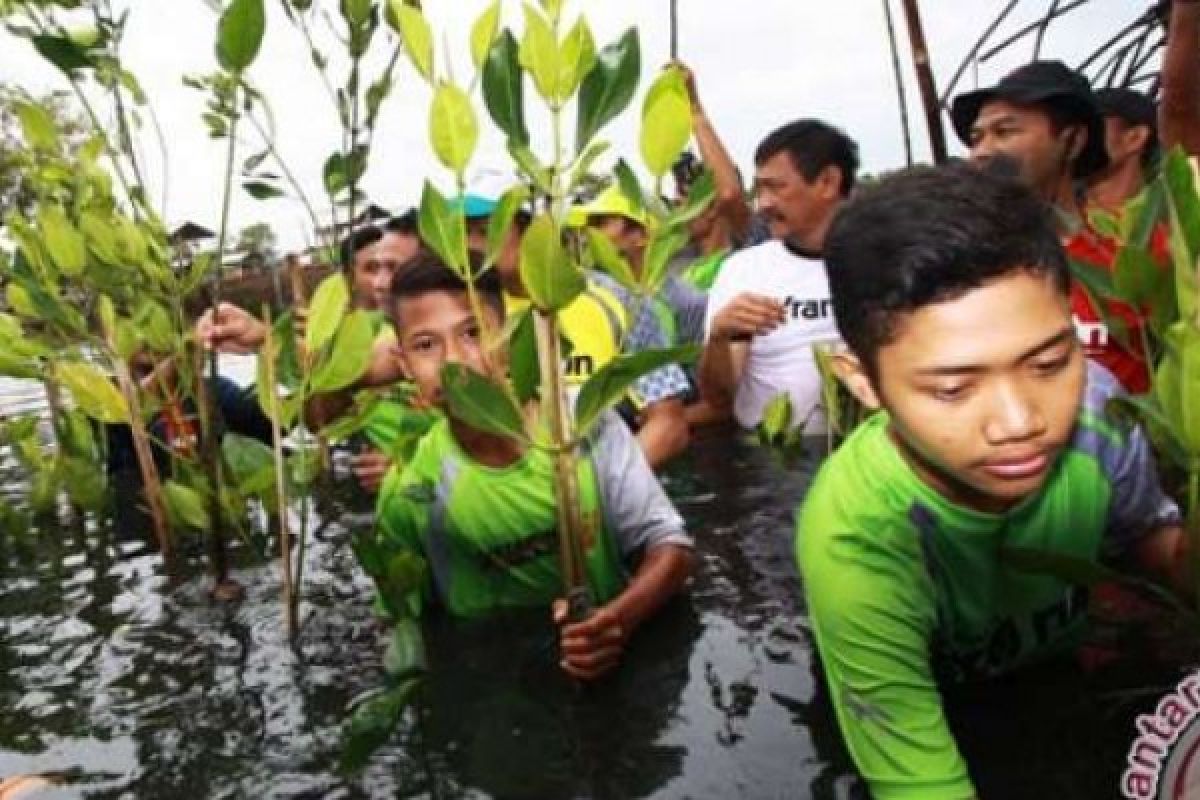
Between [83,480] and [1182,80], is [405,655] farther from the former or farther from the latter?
[83,480]

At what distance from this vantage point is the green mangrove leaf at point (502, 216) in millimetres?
1485

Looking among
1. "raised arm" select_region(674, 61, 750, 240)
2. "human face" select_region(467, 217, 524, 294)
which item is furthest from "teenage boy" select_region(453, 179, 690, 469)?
"raised arm" select_region(674, 61, 750, 240)

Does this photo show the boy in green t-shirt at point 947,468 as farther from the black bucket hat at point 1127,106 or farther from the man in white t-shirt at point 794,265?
the man in white t-shirt at point 794,265

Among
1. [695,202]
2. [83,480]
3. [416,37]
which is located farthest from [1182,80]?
[83,480]

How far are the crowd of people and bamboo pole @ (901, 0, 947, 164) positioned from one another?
0.99ft

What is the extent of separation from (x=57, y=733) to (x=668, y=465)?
2.28 m

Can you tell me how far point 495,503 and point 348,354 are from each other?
1.34ft

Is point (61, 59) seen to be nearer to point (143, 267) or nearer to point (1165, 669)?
point (143, 267)

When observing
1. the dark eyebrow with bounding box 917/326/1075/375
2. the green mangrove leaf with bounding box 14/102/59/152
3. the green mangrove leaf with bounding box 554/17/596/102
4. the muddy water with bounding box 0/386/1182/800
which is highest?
the green mangrove leaf with bounding box 14/102/59/152

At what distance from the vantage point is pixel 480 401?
1.49 meters

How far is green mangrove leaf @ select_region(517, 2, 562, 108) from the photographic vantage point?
55.9 inches

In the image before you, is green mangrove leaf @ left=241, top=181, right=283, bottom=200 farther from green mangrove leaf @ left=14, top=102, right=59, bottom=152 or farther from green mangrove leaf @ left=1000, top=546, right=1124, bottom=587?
green mangrove leaf @ left=1000, top=546, right=1124, bottom=587

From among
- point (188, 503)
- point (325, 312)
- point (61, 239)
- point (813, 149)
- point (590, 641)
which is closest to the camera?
point (590, 641)

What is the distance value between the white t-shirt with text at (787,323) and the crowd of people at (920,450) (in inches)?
16.4
